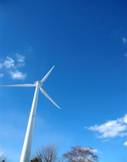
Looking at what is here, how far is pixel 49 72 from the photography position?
152 ft

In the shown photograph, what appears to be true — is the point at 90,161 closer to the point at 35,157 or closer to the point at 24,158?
the point at 35,157

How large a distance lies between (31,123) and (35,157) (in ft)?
166

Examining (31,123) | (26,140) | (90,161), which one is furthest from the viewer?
(90,161)

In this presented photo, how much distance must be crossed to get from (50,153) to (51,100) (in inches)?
1823

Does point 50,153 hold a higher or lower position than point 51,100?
higher

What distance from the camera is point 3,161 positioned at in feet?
285

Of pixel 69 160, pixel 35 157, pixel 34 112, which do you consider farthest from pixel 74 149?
pixel 34 112

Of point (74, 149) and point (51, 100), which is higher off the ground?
point (74, 149)

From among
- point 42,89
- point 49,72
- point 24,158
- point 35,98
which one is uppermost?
point 49,72

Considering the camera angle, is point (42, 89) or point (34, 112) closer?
point (34, 112)

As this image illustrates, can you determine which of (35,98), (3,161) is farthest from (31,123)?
(3,161)

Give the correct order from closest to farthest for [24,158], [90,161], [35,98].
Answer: [24,158] < [35,98] < [90,161]

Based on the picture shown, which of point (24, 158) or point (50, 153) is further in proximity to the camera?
point (50, 153)

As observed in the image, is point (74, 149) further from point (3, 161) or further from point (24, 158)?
point (24, 158)
